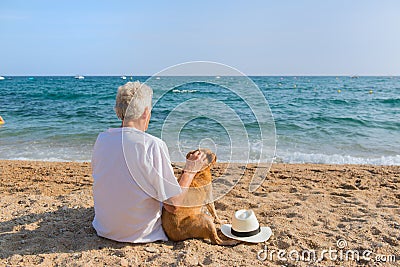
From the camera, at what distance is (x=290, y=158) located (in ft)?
30.7

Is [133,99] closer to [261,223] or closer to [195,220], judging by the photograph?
[195,220]

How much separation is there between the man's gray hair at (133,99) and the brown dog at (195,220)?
A: 0.82m

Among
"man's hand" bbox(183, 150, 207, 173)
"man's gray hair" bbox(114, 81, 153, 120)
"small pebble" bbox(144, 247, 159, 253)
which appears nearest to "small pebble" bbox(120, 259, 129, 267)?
"small pebble" bbox(144, 247, 159, 253)

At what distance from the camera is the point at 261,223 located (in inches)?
170

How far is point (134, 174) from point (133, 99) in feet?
2.14

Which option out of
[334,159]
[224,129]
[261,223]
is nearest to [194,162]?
[261,223]

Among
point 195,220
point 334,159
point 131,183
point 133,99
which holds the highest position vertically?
point 133,99

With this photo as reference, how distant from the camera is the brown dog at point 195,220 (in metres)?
3.54

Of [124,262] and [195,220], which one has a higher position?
[195,220]

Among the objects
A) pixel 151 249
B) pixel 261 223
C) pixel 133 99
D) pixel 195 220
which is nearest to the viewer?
pixel 133 99

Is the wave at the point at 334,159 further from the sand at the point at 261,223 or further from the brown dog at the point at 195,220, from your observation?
the brown dog at the point at 195,220

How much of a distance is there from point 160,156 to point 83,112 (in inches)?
699

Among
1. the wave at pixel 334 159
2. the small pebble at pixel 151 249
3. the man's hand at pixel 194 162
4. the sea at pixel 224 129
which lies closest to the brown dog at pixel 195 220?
the man's hand at pixel 194 162
